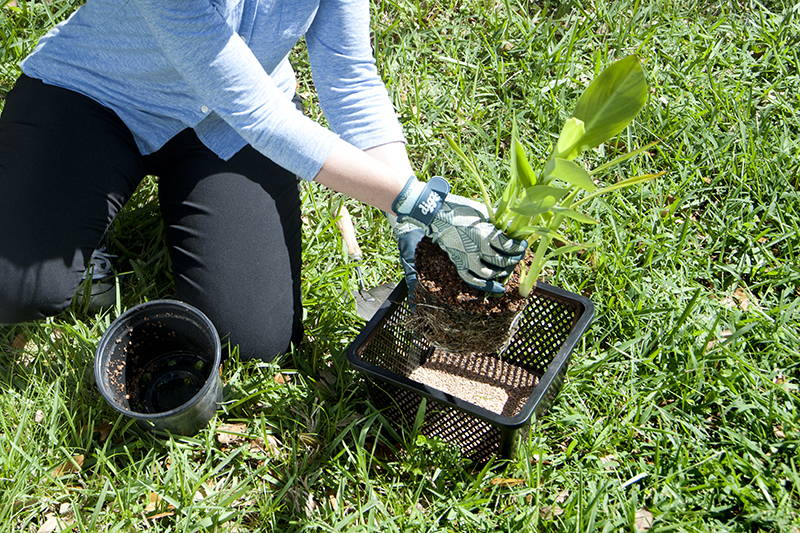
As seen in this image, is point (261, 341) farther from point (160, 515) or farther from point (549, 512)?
point (549, 512)

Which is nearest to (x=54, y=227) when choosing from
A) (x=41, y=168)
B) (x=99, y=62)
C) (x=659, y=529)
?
(x=41, y=168)

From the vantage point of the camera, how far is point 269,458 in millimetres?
1638

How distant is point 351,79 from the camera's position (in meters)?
1.72

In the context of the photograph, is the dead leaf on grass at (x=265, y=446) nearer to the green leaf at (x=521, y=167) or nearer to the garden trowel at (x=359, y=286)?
the garden trowel at (x=359, y=286)

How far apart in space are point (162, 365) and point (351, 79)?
2.66 feet

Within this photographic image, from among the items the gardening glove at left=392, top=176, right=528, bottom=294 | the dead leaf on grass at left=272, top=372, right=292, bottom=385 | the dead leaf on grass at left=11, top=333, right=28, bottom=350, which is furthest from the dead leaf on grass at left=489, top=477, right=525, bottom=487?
the dead leaf on grass at left=11, top=333, right=28, bottom=350

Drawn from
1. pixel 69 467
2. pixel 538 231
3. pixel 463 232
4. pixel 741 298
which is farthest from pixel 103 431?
pixel 741 298

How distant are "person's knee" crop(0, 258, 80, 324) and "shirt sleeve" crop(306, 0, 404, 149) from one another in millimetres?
738

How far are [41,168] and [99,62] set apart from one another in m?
0.28

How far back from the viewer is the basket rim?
141 centimetres

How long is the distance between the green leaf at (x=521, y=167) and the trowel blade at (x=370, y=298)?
0.63 meters

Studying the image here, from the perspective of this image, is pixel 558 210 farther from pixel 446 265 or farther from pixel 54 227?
pixel 54 227

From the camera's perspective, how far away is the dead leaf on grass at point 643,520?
1548 mm

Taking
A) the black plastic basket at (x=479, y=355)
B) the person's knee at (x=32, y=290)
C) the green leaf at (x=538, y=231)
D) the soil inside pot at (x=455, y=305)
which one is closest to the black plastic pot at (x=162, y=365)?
the person's knee at (x=32, y=290)
